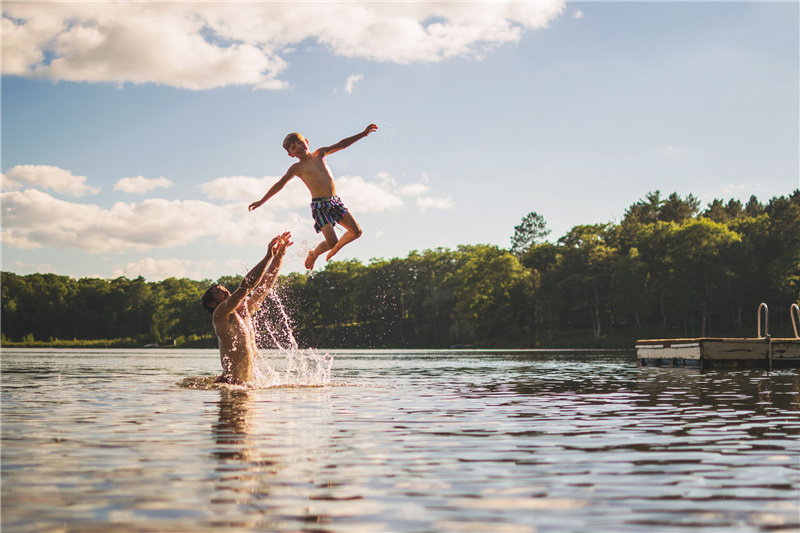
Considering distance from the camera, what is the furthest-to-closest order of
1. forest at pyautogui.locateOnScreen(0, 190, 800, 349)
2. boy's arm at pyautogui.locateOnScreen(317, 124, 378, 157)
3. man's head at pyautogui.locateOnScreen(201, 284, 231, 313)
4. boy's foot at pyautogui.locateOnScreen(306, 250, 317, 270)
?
forest at pyautogui.locateOnScreen(0, 190, 800, 349)
man's head at pyautogui.locateOnScreen(201, 284, 231, 313)
boy's foot at pyautogui.locateOnScreen(306, 250, 317, 270)
boy's arm at pyautogui.locateOnScreen(317, 124, 378, 157)

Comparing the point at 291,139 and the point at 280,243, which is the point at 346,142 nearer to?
the point at 291,139

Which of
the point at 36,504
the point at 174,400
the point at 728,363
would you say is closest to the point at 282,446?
the point at 36,504

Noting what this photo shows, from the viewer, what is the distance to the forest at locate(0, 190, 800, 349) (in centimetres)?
8475

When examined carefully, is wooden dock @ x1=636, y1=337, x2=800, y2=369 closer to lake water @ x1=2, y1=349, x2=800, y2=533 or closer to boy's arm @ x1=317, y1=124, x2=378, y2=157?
lake water @ x1=2, y1=349, x2=800, y2=533

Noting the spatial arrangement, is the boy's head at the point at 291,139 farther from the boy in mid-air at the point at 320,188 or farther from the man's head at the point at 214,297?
the man's head at the point at 214,297

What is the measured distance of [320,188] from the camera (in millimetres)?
11977

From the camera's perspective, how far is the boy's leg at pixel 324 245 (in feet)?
39.5

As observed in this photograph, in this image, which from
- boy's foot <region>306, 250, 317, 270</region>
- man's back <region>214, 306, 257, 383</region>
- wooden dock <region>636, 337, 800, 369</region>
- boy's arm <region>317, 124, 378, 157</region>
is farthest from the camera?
wooden dock <region>636, 337, 800, 369</region>

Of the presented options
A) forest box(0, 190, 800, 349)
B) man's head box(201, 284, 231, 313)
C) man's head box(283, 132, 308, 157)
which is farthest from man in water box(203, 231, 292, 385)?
forest box(0, 190, 800, 349)

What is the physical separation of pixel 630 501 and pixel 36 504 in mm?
4005

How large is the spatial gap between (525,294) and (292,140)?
94558mm

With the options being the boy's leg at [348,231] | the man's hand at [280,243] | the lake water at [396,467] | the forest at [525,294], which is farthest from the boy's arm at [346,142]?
the forest at [525,294]

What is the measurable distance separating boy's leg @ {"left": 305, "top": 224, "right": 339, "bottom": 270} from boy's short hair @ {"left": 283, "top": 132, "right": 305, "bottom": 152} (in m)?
1.46

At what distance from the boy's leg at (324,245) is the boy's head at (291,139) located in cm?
145
